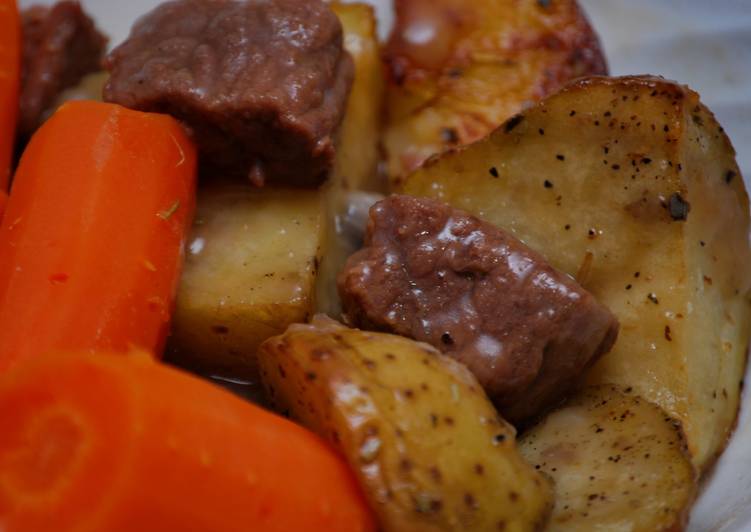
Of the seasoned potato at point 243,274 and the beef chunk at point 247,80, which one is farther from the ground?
the beef chunk at point 247,80

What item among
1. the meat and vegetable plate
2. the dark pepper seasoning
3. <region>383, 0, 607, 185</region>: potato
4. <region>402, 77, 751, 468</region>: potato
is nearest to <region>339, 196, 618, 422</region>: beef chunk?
the meat and vegetable plate

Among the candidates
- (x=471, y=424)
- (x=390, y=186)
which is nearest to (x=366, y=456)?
(x=471, y=424)

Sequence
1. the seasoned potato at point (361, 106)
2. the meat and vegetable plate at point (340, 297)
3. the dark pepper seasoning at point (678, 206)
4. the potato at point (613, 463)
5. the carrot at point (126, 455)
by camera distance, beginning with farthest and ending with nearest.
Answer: the seasoned potato at point (361, 106) → the dark pepper seasoning at point (678, 206) → the potato at point (613, 463) → the meat and vegetable plate at point (340, 297) → the carrot at point (126, 455)

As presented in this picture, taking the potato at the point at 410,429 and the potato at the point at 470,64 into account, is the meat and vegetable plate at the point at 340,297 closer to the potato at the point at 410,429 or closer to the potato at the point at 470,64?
the potato at the point at 410,429

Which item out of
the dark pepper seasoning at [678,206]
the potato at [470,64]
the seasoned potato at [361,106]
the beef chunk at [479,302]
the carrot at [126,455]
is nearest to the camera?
the carrot at [126,455]

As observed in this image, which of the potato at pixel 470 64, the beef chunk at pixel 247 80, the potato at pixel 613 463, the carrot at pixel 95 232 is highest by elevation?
the potato at pixel 470 64

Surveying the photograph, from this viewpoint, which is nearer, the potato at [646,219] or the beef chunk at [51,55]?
the potato at [646,219]

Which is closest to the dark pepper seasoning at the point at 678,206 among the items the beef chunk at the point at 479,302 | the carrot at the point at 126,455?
the beef chunk at the point at 479,302
